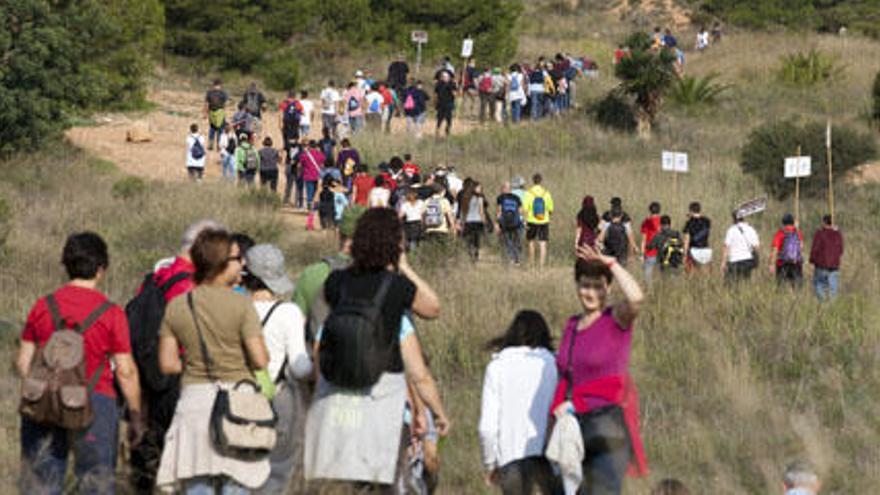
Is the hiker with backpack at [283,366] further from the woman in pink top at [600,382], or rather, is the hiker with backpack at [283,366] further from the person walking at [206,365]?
the woman in pink top at [600,382]

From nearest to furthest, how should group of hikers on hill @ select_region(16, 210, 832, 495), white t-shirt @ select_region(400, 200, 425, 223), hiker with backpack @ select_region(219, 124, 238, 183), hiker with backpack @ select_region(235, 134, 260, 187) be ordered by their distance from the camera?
1. group of hikers on hill @ select_region(16, 210, 832, 495)
2. white t-shirt @ select_region(400, 200, 425, 223)
3. hiker with backpack @ select_region(235, 134, 260, 187)
4. hiker with backpack @ select_region(219, 124, 238, 183)

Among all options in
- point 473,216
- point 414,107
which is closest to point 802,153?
point 414,107

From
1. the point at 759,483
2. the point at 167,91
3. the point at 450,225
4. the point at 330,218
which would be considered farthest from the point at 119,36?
the point at 759,483

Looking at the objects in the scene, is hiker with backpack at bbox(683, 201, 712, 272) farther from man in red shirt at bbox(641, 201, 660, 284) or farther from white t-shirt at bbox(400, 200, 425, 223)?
white t-shirt at bbox(400, 200, 425, 223)

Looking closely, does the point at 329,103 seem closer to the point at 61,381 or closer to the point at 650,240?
the point at 650,240

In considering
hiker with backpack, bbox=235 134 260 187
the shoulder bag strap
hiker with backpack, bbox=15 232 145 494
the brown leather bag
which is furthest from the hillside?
the shoulder bag strap

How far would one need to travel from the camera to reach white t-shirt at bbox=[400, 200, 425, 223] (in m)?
21.4

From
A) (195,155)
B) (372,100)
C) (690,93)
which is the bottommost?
(195,155)

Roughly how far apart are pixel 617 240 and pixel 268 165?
305 inches

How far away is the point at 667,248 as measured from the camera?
20.4 m

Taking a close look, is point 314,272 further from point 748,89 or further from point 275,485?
point 748,89

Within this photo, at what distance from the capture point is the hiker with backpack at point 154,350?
754cm

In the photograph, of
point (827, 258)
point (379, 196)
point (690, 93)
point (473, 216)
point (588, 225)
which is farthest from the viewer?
point (690, 93)

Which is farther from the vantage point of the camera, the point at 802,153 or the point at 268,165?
the point at 802,153
